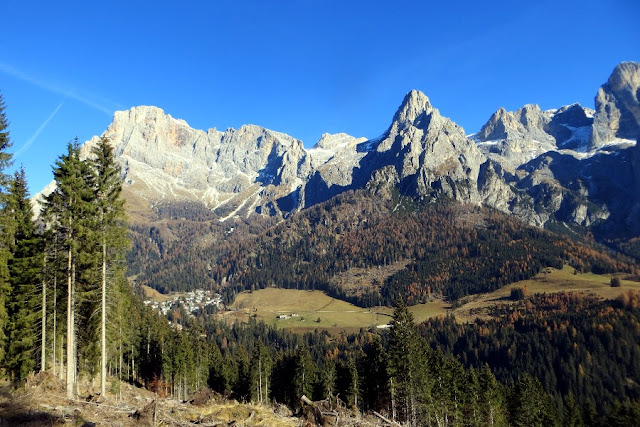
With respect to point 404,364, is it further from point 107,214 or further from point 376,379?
point 107,214

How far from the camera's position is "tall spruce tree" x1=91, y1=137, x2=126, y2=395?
28.2 meters

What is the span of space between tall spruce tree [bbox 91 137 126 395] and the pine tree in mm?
7935

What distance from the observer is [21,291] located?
105 ft

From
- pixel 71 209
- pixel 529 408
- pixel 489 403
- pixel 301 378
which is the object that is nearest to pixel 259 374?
pixel 301 378

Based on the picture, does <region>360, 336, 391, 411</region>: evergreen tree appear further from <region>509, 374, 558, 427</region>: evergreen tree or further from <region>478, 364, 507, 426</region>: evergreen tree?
<region>509, 374, 558, 427</region>: evergreen tree

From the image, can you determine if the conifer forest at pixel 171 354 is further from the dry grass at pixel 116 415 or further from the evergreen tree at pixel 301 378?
the dry grass at pixel 116 415

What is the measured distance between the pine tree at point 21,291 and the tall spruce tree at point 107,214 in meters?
7.94

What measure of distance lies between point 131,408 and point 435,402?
51.4m

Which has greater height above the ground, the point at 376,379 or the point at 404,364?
the point at 404,364

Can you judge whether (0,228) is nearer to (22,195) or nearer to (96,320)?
(22,195)

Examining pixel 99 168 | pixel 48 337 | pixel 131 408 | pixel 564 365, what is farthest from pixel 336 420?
pixel 564 365

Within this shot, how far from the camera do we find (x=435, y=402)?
190 feet

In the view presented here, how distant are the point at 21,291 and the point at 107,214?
11739 mm

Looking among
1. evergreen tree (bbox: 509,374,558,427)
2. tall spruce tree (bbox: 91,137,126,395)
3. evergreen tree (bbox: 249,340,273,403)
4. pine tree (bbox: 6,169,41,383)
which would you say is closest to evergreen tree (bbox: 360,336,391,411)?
evergreen tree (bbox: 249,340,273,403)
